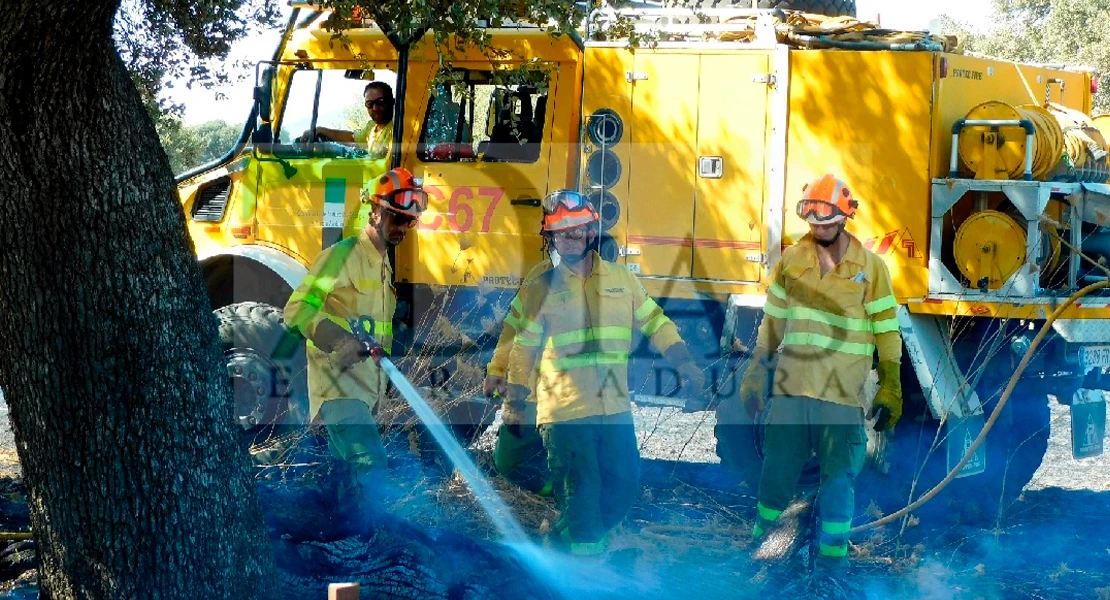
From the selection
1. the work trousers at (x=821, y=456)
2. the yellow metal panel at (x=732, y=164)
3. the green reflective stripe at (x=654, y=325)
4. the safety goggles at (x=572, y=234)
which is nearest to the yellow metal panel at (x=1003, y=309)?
the yellow metal panel at (x=732, y=164)

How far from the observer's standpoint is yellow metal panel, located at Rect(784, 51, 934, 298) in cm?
638

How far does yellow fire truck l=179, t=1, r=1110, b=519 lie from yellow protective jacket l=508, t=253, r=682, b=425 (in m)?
1.29

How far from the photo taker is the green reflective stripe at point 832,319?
17.7 ft

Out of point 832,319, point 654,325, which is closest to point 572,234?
point 654,325

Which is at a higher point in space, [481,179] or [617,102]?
[617,102]

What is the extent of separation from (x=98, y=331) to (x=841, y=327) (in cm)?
312

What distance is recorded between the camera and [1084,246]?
22.2 ft

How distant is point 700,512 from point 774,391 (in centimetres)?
160

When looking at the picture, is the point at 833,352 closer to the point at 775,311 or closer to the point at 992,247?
the point at 775,311

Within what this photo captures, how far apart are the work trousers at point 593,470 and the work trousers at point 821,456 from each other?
65cm

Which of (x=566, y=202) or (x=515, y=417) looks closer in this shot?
(x=566, y=202)

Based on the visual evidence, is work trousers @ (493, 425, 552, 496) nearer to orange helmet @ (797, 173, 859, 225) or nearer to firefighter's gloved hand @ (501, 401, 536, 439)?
firefighter's gloved hand @ (501, 401, 536, 439)

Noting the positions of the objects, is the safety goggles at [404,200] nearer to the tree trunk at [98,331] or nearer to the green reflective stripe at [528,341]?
the green reflective stripe at [528,341]

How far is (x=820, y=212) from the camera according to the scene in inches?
214
